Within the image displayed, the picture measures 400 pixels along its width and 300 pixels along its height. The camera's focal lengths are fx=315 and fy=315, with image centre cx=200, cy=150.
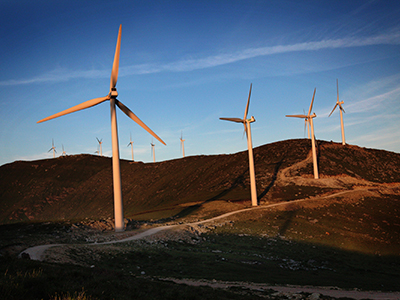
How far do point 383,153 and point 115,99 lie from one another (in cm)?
12919

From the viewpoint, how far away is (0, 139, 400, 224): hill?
95.9m

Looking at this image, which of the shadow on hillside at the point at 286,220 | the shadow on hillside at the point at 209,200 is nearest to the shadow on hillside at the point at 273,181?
the shadow on hillside at the point at 209,200

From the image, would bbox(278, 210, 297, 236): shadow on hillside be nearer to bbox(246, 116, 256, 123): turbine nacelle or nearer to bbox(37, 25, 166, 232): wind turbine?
bbox(246, 116, 256, 123): turbine nacelle

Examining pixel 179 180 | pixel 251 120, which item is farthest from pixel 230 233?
pixel 179 180

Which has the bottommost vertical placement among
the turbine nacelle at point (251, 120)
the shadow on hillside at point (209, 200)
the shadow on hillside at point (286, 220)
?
the shadow on hillside at point (286, 220)

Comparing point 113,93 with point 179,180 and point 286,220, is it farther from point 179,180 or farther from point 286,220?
point 179,180

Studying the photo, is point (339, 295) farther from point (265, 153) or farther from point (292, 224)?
point (265, 153)

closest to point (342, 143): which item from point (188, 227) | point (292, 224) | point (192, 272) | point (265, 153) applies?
point (265, 153)

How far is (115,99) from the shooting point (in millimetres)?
52375

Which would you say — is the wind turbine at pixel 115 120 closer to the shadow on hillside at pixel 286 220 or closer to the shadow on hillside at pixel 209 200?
the shadow on hillside at pixel 209 200

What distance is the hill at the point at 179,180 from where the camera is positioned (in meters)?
95.9

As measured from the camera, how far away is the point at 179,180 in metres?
136

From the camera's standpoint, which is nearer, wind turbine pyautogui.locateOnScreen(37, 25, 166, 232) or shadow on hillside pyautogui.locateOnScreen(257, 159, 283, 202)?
wind turbine pyautogui.locateOnScreen(37, 25, 166, 232)

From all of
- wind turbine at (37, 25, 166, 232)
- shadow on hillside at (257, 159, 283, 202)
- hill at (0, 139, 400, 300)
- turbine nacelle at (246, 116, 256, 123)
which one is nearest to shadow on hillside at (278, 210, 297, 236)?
hill at (0, 139, 400, 300)
